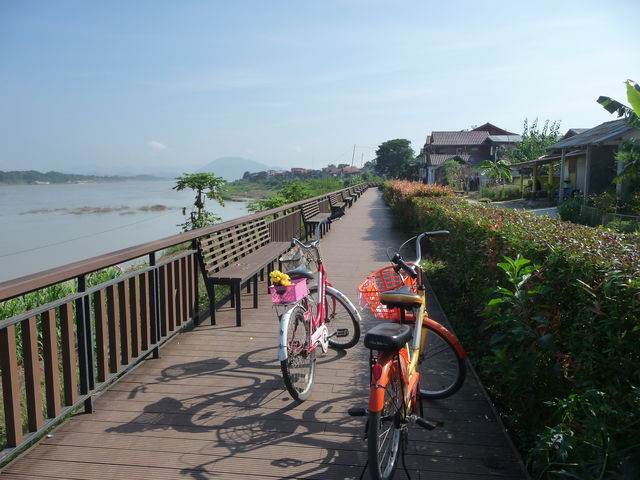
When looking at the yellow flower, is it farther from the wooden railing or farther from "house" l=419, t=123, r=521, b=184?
"house" l=419, t=123, r=521, b=184

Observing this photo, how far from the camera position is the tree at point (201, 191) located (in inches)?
700

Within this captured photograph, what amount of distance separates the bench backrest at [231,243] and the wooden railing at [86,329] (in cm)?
22

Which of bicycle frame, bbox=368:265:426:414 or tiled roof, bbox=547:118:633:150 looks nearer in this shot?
bicycle frame, bbox=368:265:426:414

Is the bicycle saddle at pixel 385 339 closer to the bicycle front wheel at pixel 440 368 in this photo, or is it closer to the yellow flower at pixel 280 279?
the bicycle front wheel at pixel 440 368

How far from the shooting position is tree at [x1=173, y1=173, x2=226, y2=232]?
58.3 feet

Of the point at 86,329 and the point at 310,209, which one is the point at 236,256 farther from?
the point at 310,209

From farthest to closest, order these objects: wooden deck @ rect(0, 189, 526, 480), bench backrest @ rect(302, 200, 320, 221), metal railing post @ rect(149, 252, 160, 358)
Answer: bench backrest @ rect(302, 200, 320, 221), metal railing post @ rect(149, 252, 160, 358), wooden deck @ rect(0, 189, 526, 480)

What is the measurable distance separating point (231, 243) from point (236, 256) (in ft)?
0.57

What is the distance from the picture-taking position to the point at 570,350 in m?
2.51

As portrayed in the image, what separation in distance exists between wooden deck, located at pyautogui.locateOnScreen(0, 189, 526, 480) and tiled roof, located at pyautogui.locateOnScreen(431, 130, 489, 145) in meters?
73.0

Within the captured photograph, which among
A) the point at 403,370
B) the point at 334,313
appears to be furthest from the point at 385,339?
the point at 334,313

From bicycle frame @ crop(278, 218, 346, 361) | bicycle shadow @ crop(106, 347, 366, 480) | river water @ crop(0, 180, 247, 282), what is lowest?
river water @ crop(0, 180, 247, 282)

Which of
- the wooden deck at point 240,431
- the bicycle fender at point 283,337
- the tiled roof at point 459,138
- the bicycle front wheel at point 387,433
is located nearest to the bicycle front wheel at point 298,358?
the bicycle fender at point 283,337

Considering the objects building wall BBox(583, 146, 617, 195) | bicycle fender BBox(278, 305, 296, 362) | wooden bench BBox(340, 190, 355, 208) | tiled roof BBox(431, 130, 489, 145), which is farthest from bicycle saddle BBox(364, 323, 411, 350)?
tiled roof BBox(431, 130, 489, 145)
